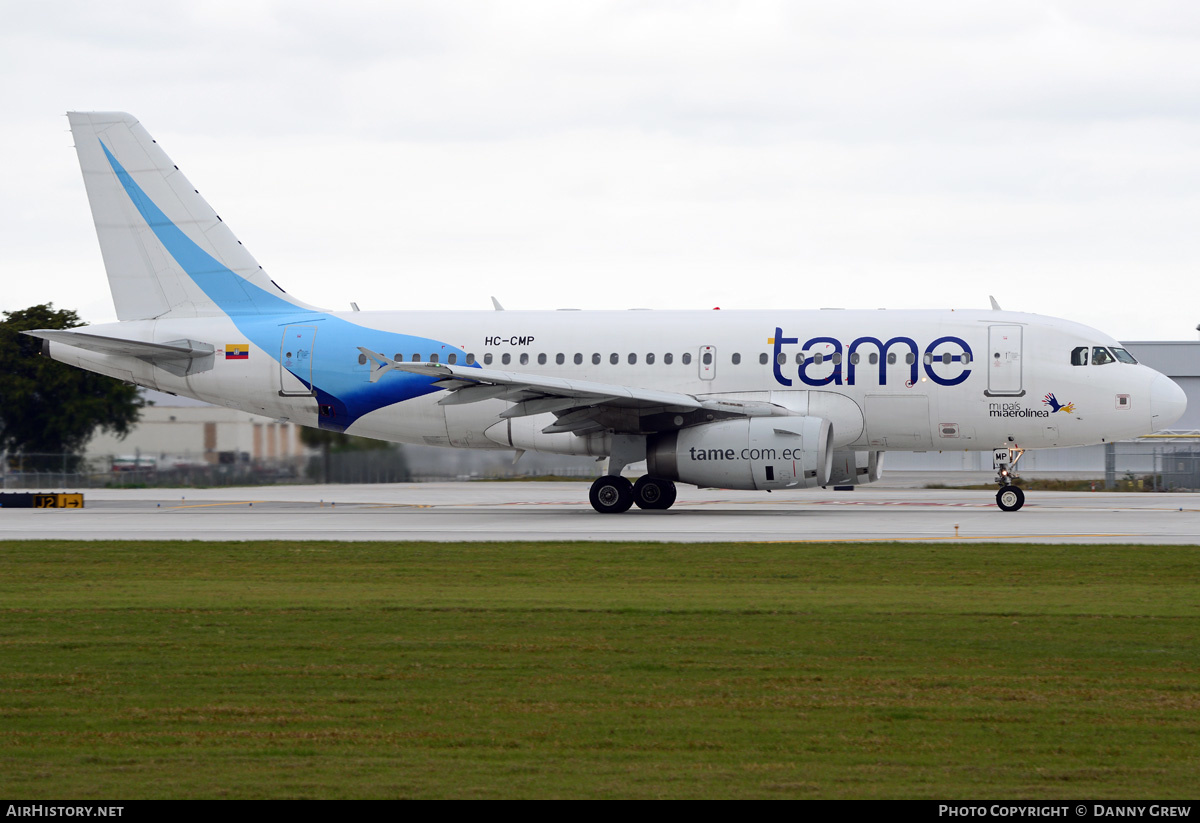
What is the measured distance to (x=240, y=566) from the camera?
17.3 metres

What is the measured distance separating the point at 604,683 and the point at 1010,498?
69.3 ft

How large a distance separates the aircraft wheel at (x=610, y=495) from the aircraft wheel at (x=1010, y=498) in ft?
26.5

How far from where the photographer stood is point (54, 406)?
4312 cm

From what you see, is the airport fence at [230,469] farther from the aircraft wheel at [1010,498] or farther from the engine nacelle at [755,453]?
the aircraft wheel at [1010,498]

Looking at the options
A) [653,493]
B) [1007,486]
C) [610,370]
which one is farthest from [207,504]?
[1007,486]

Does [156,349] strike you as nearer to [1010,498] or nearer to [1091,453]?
[1010,498]

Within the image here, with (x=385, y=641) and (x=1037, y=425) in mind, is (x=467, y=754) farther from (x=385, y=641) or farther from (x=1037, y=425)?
(x=1037, y=425)

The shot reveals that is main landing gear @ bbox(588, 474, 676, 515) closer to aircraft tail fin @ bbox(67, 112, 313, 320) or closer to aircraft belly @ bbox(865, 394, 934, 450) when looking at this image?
aircraft belly @ bbox(865, 394, 934, 450)

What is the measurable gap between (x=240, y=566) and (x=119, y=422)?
26.7m

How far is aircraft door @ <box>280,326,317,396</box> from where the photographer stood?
3003 cm

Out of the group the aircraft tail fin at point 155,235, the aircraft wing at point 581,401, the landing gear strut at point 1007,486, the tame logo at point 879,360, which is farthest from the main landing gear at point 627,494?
the aircraft tail fin at point 155,235

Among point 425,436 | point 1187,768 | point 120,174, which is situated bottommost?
point 1187,768

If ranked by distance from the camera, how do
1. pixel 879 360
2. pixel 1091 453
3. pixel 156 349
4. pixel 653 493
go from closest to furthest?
pixel 879 360 < pixel 653 493 < pixel 156 349 < pixel 1091 453

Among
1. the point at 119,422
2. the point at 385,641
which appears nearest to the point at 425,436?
the point at 119,422
